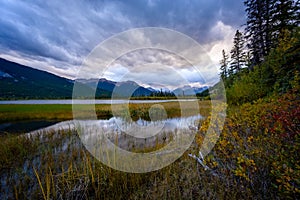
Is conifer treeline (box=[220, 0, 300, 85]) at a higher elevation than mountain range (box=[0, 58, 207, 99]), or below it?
higher

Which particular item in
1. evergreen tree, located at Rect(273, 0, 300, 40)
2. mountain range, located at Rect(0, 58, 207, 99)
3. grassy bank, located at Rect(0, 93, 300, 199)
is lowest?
grassy bank, located at Rect(0, 93, 300, 199)

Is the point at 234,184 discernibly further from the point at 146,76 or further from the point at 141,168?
the point at 146,76

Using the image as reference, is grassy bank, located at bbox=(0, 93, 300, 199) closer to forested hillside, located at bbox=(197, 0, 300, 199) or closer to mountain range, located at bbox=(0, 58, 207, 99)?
forested hillside, located at bbox=(197, 0, 300, 199)

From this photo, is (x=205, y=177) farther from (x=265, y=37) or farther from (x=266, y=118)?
(x=265, y=37)

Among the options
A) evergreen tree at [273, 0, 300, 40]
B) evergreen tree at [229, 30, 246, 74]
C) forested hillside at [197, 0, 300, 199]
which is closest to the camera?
forested hillside at [197, 0, 300, 199]

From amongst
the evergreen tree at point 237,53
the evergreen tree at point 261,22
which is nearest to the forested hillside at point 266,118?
the evergreen tree at point 261,22

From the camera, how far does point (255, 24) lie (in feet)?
66.3

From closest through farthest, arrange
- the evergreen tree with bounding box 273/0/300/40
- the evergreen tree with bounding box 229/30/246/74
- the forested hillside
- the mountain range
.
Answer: the forested hillside < the mountain range < the evergreen tree with bounding box 273/0/300/40 < the evergreen tree with bounding box 229/30/246/74

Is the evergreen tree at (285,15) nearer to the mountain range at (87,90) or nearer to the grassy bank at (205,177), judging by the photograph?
the mountain range at (87,90)

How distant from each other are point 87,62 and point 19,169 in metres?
4.34

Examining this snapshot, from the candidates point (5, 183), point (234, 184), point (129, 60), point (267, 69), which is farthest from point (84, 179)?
point (267, 69)

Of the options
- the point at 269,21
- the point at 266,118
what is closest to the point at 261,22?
the point at 269,21

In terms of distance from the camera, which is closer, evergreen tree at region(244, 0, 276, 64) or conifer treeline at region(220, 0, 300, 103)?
conifer treeline at region(220, 0, 300, 103)

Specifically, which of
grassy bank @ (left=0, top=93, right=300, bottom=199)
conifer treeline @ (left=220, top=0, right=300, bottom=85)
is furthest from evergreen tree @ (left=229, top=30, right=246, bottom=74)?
grassy bank @ (left=0, top=93, right=300, bottom=199)
